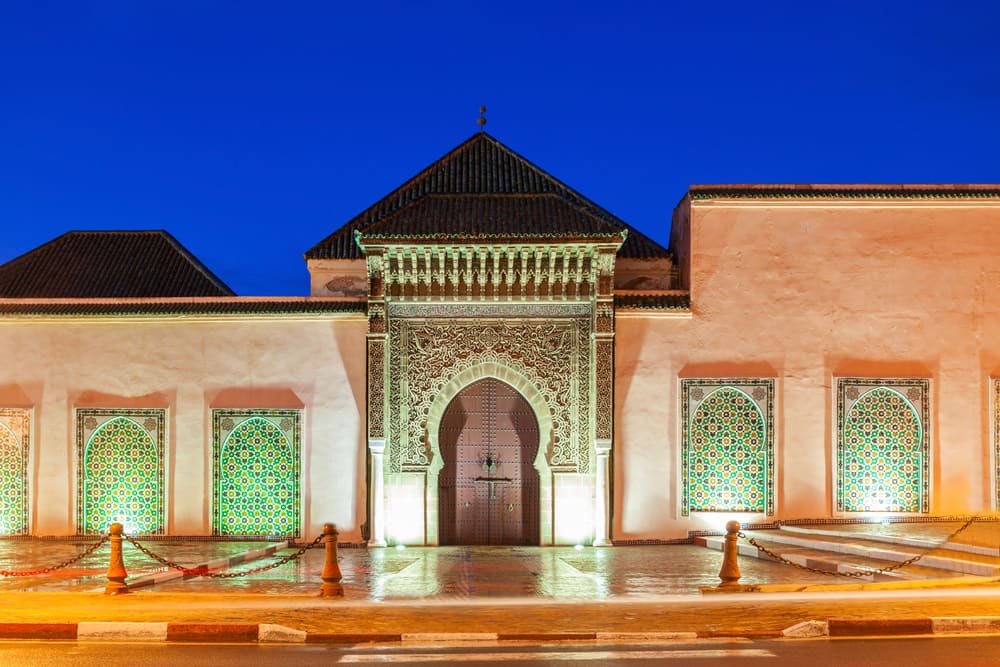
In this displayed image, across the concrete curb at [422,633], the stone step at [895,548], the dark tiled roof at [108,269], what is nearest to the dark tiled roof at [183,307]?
the dark tiled roof at [108,269]

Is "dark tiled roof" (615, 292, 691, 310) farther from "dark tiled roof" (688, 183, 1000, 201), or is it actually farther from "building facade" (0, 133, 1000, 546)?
"dark tiled roof" (688, 183, 1000, 201)

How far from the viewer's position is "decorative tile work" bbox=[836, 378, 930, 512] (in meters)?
11.9

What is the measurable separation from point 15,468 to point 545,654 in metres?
8.84

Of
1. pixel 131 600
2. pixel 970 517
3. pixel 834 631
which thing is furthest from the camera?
pixel 970 517

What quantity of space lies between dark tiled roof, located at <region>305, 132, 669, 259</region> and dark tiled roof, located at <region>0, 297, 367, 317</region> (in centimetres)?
110

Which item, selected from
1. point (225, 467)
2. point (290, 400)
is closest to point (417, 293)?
point (290, 400)

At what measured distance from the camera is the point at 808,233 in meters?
12.1

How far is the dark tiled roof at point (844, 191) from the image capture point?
1199 centimetres

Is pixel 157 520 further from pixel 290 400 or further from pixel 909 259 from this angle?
pixel 909 259

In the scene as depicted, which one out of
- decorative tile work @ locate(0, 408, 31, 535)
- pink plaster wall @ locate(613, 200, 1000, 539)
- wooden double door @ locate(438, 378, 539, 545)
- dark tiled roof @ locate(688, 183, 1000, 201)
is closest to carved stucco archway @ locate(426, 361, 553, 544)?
wooden double door @ locate(438, 378, 539, 545)

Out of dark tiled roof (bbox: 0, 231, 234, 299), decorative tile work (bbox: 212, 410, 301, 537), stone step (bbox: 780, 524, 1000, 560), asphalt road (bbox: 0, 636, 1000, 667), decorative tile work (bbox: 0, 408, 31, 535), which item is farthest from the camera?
dark tiled roof (bbox: 0, 231, 234, 299)

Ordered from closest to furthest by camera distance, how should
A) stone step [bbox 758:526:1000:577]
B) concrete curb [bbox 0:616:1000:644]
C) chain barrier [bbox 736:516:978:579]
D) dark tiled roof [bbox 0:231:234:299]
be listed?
concrete curb [bbox 0:616:1000:644] → chain barrier [bbox 736:516:978:579] → stone step [bbox 758:526:1000:577] → dark tiled roof [bbox 0:231:234:299]

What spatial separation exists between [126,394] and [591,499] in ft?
18.0

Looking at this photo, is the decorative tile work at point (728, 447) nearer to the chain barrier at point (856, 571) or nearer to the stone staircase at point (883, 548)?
the stone staircase at point (883, 548)
